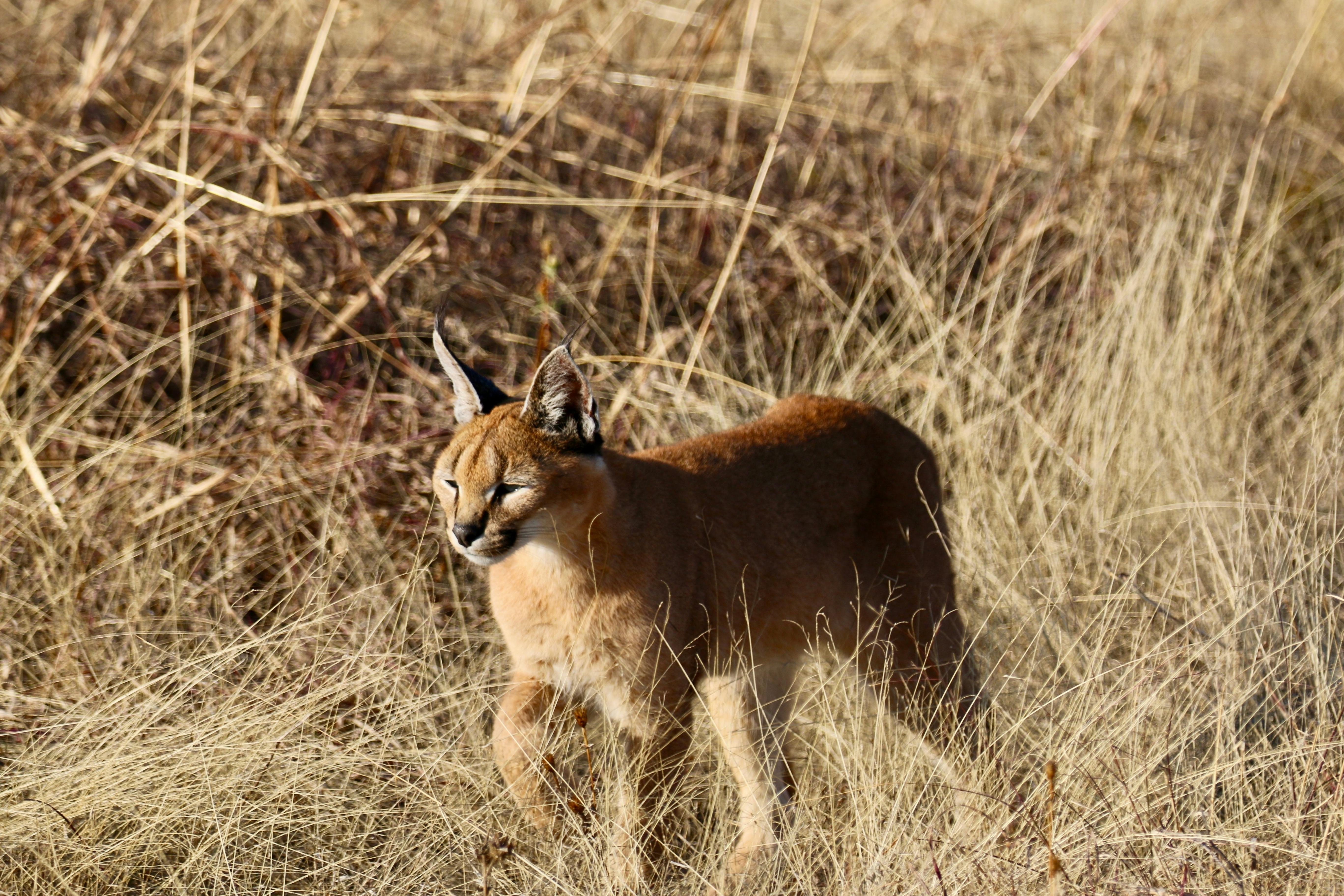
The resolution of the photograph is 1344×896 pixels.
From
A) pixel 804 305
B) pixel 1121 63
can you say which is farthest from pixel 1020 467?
pixel 1121 63

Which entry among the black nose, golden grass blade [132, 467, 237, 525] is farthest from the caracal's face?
golden grass blade [132, 467, 237, 525]

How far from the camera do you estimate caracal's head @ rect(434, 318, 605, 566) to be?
3.04 metres

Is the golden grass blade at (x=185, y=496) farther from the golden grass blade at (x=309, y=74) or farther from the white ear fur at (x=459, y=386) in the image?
the golden grass blade at (x=309, y=74)

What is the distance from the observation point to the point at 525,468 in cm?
308

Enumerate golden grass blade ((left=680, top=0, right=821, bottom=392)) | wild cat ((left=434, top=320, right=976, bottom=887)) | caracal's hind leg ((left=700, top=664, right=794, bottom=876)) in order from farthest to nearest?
golden grass blade ((left=680, top=0, right=821, bottom=392)), caracal's hind leg ((left=700, top=664, right=794, bottom=876)), wild cat ((left=434, top=320, right=976, bottom=887))

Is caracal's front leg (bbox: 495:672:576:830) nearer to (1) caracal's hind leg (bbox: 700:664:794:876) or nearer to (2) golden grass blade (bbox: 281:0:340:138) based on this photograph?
(1) caracal's hind leg (bbox: 700:664:794:876)

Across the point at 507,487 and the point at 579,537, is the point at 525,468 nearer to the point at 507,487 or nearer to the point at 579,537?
the point at 507,487

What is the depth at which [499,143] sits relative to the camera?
5301mm

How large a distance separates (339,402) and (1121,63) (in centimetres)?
482

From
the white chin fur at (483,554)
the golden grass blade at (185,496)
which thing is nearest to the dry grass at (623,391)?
the golden grass blade at (185,496)

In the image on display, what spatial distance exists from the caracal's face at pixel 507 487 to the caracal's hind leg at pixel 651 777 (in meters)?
0.56

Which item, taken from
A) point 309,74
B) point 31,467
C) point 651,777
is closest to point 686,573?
point 651,777

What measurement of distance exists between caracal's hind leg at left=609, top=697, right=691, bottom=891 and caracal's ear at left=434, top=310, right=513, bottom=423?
912 mm

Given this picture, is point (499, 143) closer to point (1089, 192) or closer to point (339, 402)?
point (339, 402)
